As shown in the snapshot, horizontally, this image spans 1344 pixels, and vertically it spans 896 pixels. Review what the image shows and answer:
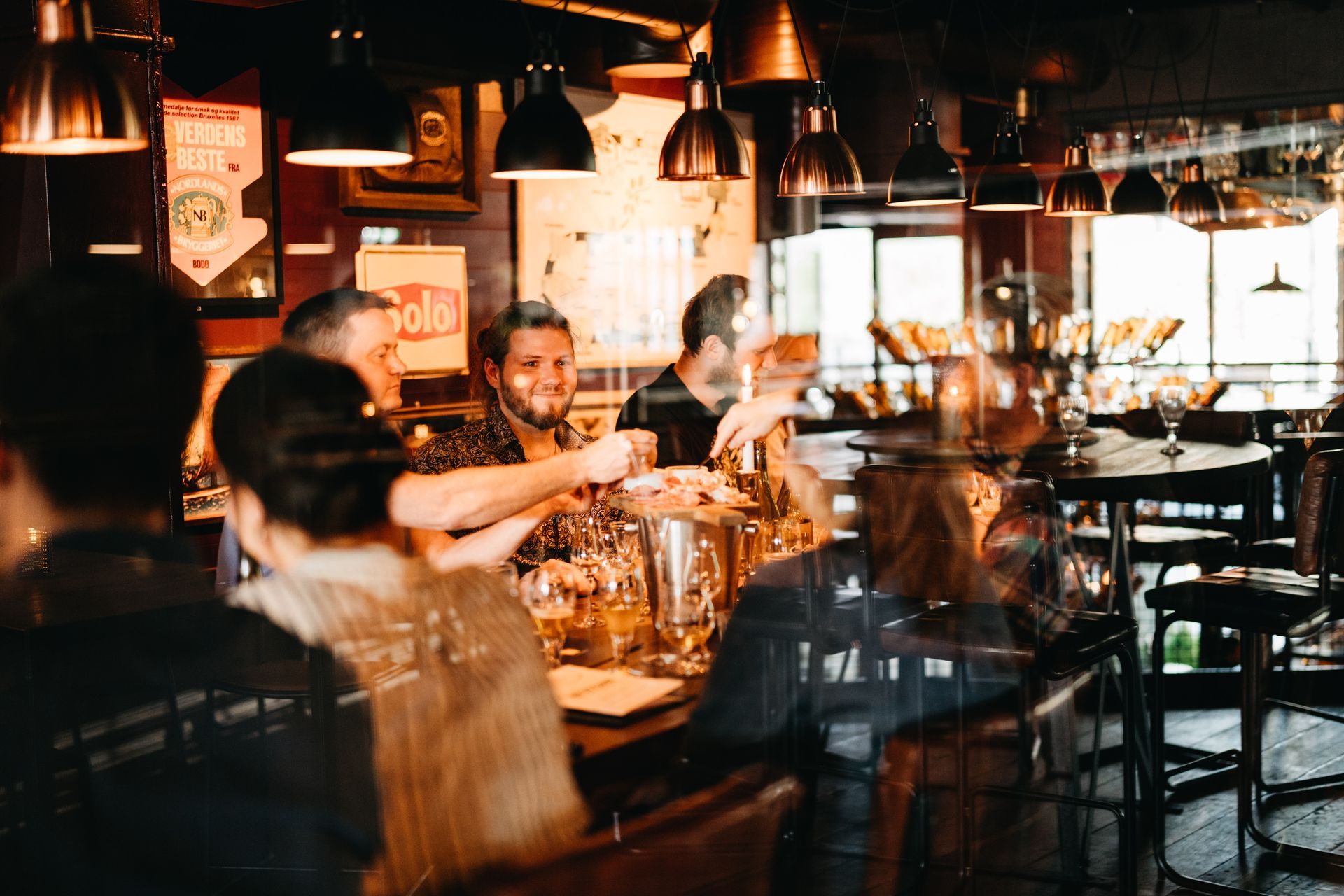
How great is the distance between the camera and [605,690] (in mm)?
1805

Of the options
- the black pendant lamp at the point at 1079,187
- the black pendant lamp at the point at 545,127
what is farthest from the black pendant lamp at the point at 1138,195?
the black pendant lamp at the point at 545,127

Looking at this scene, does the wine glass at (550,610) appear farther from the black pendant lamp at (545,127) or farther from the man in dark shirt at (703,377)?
the man in dark shirt at (703,377)

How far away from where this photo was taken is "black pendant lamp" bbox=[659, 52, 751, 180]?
3.09 meters

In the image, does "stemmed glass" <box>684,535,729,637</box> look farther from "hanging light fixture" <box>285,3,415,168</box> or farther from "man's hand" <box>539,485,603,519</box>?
"hanging light fixture" <box>285,3,415,168</box>

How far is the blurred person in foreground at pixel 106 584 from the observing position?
2.72 m

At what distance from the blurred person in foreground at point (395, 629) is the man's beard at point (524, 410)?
78 cm

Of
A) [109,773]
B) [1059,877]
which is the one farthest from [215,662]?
[1059,877]

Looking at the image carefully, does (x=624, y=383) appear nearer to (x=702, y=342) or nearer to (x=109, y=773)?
(x=702, y=342)

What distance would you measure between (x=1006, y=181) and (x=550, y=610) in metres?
3.34

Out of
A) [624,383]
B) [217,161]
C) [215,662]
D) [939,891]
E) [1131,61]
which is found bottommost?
[939,891]

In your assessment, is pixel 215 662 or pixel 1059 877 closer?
pixel 215 662

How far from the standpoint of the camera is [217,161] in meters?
3.96

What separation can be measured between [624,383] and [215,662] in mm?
2993

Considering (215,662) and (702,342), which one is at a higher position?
(702,342)
